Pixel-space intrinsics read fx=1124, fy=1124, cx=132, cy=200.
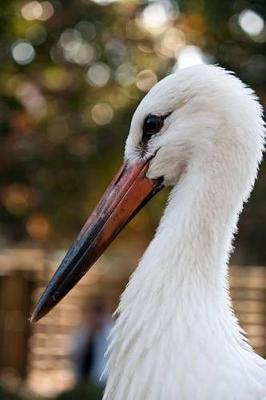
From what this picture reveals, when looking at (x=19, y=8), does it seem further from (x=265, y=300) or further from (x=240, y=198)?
(x=265, y=300)

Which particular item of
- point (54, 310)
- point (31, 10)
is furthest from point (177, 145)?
point (54, 310)

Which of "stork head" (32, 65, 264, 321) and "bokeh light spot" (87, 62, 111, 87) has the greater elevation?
"bokeh light spot" (87, 62, 111, 87)

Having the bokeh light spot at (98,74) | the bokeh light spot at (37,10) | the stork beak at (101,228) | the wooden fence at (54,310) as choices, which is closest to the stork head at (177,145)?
the stork beak at (101,228)

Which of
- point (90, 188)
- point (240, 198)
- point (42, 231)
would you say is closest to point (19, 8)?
point (90, 188)

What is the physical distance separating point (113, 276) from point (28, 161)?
7.35 m

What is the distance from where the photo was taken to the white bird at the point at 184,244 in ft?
11.5

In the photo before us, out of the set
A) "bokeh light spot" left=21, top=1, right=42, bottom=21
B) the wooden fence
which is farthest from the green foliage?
the wooden fence

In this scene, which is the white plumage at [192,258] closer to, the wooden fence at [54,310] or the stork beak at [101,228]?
the stork beak at [101,228]

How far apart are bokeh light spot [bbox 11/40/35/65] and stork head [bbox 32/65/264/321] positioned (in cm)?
531

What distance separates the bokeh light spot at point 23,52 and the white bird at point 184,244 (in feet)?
17.6

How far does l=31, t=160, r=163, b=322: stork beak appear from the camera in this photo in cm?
384

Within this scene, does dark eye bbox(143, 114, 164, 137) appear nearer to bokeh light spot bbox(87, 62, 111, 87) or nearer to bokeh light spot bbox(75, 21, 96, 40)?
bokeh light spot bbox(75, 21, 96, 40)

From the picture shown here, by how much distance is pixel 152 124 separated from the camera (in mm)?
3766

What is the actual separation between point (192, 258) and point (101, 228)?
0.39 meters
